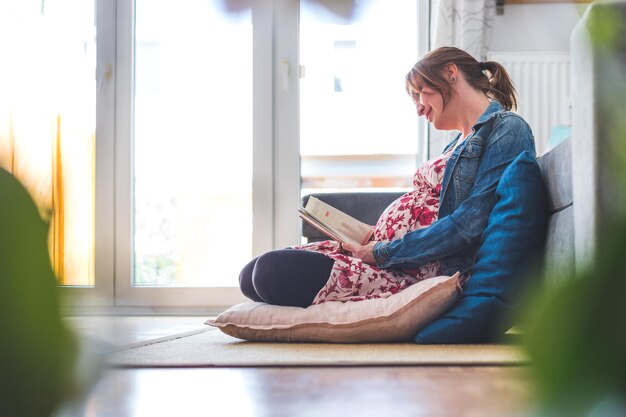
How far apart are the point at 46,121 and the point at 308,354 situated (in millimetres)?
1337

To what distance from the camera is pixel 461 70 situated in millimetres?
2098

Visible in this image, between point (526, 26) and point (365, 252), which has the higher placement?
point (526, 26)

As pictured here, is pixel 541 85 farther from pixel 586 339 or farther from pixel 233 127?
pixel 586 339

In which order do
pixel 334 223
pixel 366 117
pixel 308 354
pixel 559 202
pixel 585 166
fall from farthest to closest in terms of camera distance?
pixel 366 117
pixel 334 223
pixel 559 202
pixel 308 354
pixel 585 166

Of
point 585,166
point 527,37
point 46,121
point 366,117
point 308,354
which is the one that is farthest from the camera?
point 366,117

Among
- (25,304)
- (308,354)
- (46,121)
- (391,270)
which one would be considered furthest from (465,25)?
(25,304)

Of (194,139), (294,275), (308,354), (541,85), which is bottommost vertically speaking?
(308,354)

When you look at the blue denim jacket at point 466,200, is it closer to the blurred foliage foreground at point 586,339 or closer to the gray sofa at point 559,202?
the gray sofa at point 559,202

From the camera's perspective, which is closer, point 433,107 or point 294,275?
point 294,275

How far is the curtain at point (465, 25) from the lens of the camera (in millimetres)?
3303

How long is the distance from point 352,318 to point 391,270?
0.22 metres

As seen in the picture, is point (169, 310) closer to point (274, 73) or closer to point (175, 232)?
point (175, 232)

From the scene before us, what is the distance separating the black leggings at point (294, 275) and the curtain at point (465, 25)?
168 centimetres

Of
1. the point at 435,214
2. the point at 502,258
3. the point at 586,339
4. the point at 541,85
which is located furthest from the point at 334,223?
the point at 586,339
